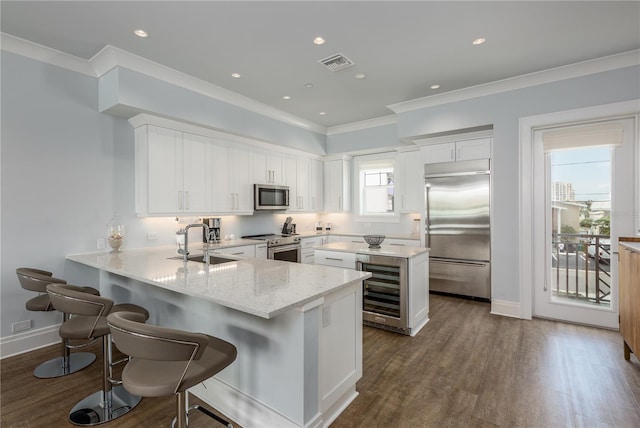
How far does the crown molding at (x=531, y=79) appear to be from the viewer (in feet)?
10.7

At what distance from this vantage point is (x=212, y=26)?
8.86 feet

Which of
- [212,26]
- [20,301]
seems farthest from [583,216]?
[20,301]

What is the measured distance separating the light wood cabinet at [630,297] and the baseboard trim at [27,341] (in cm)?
531

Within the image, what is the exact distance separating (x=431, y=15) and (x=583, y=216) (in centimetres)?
296

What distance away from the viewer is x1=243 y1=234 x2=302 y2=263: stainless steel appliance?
468cm

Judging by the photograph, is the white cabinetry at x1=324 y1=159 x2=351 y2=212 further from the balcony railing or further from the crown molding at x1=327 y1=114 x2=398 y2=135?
the balcony railing

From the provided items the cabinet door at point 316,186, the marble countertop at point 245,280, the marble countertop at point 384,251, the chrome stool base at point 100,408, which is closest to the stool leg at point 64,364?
the chrome stool base at point 100,408

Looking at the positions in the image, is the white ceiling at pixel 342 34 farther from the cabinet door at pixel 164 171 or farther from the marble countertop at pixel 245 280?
the marble countertop at pixel 245 280

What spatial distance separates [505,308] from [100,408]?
4.31 meters

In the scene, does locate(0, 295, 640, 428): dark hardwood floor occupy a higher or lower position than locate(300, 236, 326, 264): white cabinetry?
lower

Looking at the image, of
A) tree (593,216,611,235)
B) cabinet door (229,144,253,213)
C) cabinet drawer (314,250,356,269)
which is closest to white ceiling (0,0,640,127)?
cabinet door (229,144,253,213)

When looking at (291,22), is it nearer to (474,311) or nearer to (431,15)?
(431,15)

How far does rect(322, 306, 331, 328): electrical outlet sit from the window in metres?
4.14

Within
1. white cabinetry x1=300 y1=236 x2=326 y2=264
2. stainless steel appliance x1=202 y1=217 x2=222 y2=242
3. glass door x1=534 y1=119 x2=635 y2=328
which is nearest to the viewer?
glass door x1=534 y1=119 x2=635 y2=328
